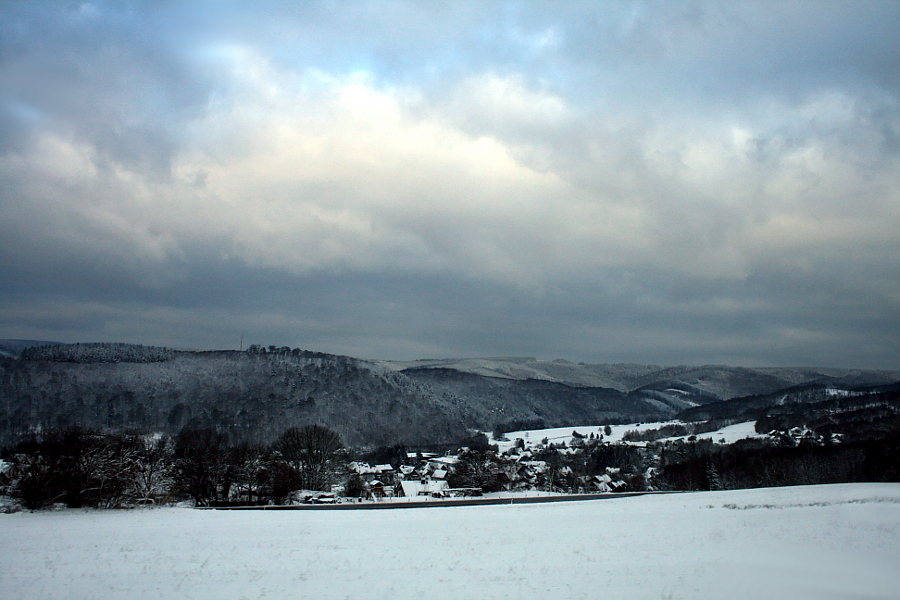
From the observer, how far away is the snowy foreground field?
20.3m

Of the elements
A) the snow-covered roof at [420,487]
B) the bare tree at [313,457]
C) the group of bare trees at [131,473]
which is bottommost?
the snow-covered roof at [420,487]

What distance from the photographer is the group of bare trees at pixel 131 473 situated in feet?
148

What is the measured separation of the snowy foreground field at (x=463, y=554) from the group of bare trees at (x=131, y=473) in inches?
200

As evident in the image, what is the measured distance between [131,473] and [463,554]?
3451cm

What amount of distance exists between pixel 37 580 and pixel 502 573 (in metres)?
17.0

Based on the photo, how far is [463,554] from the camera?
25828 mm

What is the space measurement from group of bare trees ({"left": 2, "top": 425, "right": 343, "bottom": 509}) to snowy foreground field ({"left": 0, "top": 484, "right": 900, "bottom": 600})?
509cm

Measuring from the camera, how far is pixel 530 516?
38.5 metres

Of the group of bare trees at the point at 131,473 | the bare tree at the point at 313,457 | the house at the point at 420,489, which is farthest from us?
the house at the point at 420,489

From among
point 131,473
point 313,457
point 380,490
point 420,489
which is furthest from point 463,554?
point 420,489

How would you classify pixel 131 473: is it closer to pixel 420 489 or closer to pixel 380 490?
pixel 380 490

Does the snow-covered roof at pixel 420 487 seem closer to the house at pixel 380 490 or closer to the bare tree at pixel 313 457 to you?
the house at pixel 380 490

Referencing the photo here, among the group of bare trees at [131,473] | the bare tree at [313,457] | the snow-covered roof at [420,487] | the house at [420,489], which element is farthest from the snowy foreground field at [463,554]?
the snow-covered roof at [420,487]

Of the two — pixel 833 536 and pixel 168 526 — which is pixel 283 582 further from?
pixel 833 536
